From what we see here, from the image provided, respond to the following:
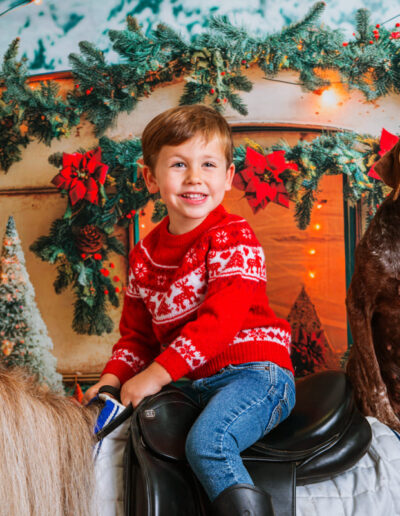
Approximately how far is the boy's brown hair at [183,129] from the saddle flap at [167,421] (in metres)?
0.70

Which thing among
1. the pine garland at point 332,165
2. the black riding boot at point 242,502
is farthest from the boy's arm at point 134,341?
the pine garland at point 332,165

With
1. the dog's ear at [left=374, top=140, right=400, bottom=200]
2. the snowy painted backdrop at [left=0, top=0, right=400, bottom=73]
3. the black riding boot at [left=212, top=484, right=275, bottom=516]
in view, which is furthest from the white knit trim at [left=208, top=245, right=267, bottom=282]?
the snowy painted backdrop at [left=0, top=0, right=400, bottom=73]

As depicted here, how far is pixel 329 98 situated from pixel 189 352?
7.01 feet

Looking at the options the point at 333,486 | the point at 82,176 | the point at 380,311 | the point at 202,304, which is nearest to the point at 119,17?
the point at 82,176

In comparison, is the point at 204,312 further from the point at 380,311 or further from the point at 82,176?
the point at 82,176

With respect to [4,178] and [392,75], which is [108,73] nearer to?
[4,178]

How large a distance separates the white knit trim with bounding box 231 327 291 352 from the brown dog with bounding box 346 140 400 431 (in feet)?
0.74

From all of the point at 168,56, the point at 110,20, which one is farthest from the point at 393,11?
the point at 110,20

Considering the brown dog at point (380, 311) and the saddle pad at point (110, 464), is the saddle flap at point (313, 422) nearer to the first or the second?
the brown dog at point (380, 311)

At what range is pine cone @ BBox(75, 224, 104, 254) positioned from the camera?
2.97 metres

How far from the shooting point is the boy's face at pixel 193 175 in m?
1.45

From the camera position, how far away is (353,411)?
A: 129 centimetres

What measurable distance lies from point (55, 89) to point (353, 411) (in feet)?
8.47

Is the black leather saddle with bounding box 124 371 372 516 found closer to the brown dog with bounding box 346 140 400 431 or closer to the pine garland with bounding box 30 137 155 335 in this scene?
the brown dog with bounding box 346 140 400 431
